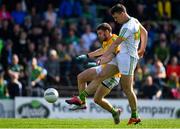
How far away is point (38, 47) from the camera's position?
90.3ft

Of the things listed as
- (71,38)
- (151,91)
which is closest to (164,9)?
(71,38)

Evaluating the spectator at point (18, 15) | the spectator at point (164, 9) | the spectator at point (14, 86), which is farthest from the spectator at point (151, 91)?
the spectator at point (18, 15)

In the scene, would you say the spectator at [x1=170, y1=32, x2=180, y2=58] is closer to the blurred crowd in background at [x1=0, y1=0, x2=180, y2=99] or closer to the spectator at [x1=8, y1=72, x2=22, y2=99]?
the blurred crowd in background at [x1=0, y1=0, x2=180, y2=99]

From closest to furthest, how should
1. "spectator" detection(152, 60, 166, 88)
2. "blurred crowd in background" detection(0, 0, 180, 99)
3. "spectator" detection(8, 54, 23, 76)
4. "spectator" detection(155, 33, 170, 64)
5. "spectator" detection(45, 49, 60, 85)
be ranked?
"spectator" detection(8, 54, 23, 76) → "blurred crowd in background" detection(0, 0, 180, 99) → "spectator" detection(45, 49, 60, 85) → "spectator" detection(152, 60, 166, 88) → "spectator" detection(155, 33, 170, 64)

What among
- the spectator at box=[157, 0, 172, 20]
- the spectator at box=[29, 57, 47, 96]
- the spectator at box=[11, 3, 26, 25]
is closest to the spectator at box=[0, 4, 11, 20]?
the spectator at box=[11, 3, 26, 25]

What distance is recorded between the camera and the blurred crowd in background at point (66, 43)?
2586 centimetres

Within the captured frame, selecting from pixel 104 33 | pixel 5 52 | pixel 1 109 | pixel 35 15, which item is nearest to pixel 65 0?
pixel 35 15

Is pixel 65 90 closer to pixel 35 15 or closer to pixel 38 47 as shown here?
pixel 38 47

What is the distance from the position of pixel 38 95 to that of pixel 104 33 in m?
8.98

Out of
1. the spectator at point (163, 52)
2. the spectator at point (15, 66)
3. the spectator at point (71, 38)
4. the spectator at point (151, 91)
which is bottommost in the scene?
the spectator at point (151, 91)

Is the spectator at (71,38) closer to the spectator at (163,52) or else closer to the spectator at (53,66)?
the spectator at (53,66)

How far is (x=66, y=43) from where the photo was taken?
2803cm

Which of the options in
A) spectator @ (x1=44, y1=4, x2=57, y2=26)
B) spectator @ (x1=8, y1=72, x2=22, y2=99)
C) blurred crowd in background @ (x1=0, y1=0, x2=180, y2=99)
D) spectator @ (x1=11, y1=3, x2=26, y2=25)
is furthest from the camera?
spectator @ (x1=44, y1=4, x2=57, y2=26)

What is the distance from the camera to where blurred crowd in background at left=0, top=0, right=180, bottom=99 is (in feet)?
84.8
